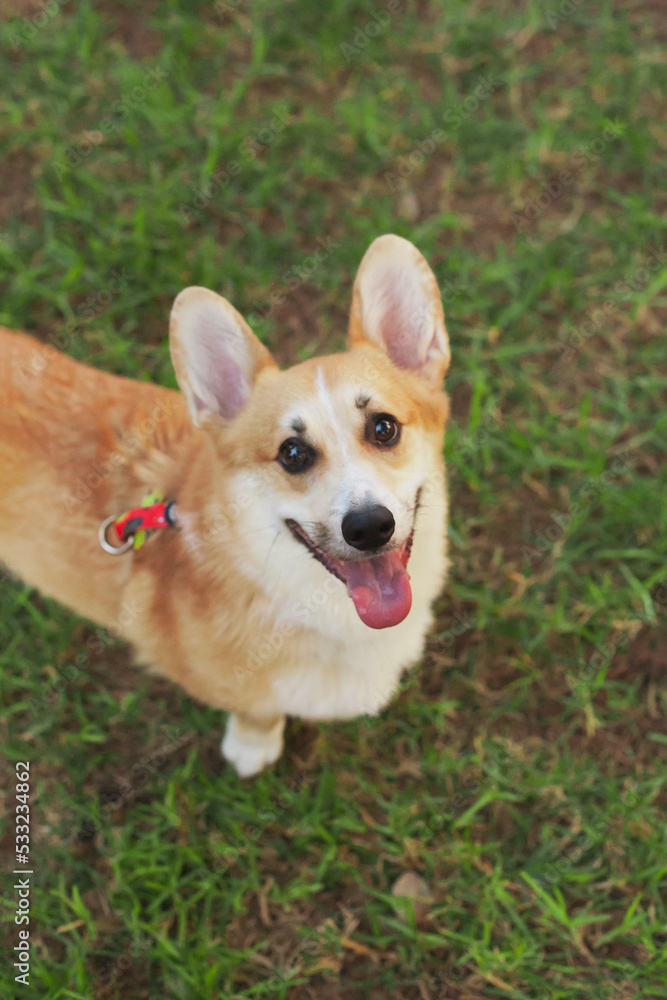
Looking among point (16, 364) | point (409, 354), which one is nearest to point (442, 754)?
point (409, 354)

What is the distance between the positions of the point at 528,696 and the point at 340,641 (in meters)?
1.32

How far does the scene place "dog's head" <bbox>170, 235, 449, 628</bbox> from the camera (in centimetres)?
224

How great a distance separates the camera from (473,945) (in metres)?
2.86

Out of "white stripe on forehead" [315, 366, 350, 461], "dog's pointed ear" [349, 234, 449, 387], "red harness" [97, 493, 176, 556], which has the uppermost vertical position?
"dog's pointed ear" [349, 234, 449, 387]

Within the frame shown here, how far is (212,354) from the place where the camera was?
98.1 inches

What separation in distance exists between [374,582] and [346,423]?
52 centimetres
